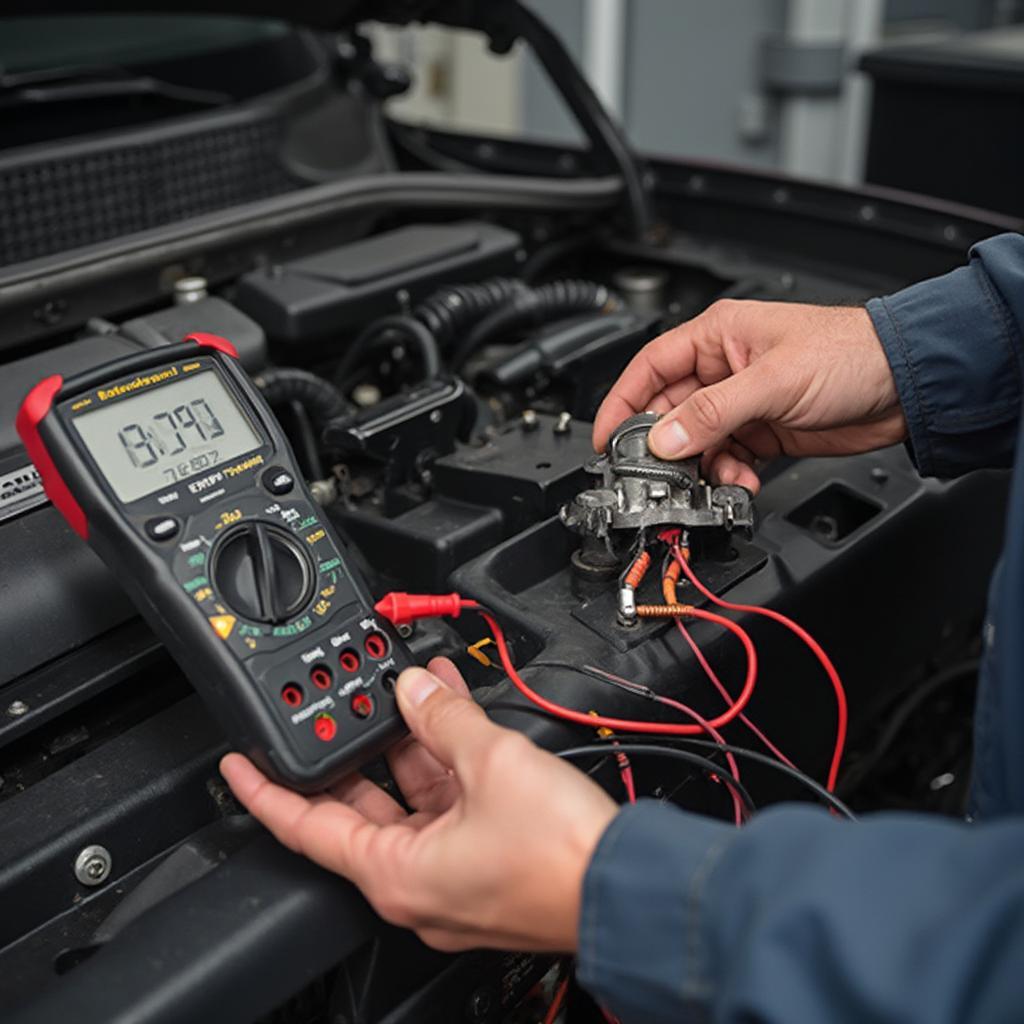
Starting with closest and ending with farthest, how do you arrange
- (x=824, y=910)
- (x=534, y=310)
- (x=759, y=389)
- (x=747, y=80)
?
(x=824, y=910), (x=759, y=389), (x=534, y=310), (x=747, y=80)

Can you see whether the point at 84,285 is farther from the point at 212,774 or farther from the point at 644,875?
the point at 644,875

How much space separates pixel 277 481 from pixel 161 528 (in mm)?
88

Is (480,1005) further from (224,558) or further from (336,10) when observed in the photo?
(336,10)

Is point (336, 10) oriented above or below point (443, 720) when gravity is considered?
above

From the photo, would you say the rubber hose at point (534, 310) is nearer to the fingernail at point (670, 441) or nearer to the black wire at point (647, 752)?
the fingernail at point (670, 441)

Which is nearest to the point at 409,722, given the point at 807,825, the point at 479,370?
the point at 807,825

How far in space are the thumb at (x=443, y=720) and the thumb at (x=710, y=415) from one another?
256 mm

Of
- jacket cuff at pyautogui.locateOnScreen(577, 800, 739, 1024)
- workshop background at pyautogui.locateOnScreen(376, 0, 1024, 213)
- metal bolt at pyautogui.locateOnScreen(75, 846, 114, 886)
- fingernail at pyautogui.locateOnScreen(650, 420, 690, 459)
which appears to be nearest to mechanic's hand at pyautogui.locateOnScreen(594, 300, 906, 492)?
fingernail at pyautogui.locateOnScreen(650, 420, 690, 459)

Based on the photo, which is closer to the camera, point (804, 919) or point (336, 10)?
point (804, 919)

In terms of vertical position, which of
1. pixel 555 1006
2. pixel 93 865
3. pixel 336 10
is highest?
pixel 336 10

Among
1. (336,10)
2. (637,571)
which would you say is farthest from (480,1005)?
(336,10)

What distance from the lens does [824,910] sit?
0.49 metres

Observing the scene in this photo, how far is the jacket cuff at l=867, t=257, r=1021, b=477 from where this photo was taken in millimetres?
888

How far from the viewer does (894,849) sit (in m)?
0.52
